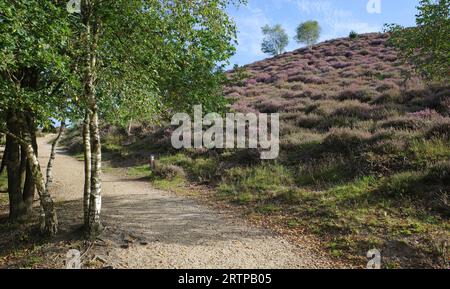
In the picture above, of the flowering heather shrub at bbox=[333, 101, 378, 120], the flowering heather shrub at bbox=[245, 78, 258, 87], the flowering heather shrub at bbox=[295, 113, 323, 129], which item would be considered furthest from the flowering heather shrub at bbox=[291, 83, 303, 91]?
the flowering heather shrub at bbox=[295, 113, 323, 129]

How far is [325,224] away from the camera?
917cm

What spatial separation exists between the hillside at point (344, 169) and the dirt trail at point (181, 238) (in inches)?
A: 31.7

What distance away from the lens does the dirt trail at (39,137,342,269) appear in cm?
754

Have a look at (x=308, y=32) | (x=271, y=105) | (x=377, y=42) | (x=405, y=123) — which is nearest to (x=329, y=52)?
(x=377, y=42)

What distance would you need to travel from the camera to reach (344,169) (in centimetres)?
1301

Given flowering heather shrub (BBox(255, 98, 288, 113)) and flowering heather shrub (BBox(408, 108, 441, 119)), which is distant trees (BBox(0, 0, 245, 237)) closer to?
flowering heather shrub (BBox(408, 108, 441, 119))

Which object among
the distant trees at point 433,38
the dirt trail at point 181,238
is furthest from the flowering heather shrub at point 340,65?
the dirt trail at point 181,238

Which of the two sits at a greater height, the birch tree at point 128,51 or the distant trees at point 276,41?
the distant trees at point 276,41

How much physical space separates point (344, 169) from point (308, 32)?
169 feet

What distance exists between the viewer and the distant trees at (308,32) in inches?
2338

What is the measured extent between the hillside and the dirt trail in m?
0.81

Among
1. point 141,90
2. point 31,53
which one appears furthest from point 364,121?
point 31,53

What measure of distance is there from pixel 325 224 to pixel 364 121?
990 centimetres

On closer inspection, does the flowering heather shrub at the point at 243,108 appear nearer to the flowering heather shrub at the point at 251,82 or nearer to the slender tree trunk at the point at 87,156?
the flowering heather shrub at the point at 251,82
